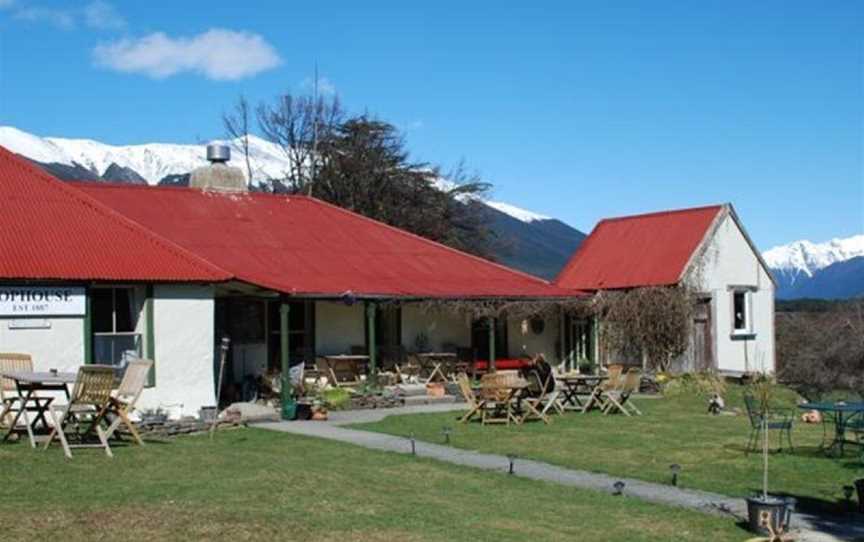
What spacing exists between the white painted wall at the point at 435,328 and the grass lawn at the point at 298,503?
13.5m

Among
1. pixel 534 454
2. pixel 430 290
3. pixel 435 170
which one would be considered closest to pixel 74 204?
pixel 430 290

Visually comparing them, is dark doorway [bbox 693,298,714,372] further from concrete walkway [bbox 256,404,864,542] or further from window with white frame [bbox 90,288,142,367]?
window with white frame [bbox 90,288,142,367]

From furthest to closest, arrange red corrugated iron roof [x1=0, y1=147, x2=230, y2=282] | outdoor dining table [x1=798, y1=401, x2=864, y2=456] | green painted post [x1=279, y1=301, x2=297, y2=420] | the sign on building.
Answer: green painted post [x1=279, y1=301, x2=297, y2=420]
red corrugated iron roof [x1=0, y1=147, x2=230, y2=282]
the sign on building
outdoor dining table [x1=798, y1=401, x2=864, y2=456]

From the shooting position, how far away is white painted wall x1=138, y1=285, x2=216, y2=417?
18.8m

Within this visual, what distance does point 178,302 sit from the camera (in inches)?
750

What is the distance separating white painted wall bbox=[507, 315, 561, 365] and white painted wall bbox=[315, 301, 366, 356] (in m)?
4.69

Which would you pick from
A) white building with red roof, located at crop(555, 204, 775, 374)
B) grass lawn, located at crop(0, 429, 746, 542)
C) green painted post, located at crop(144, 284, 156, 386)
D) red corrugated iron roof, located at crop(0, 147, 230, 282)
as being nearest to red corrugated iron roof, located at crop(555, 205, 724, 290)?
white building with red roof, located at crop(555, 204, 775, 374)

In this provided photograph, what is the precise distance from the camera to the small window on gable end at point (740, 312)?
104ft

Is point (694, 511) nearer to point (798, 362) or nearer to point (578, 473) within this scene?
point (578, 473)

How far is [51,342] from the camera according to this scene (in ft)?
58.6

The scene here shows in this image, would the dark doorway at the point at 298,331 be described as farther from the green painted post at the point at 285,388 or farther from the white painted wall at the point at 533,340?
the white painted wall at the point at 533,340

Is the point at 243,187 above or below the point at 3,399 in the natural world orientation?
above

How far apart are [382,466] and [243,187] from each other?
16.9 m

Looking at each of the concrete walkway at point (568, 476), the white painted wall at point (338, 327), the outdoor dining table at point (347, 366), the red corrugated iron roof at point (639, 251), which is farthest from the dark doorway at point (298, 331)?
the red corrugated iron roof at point (639, 251)
